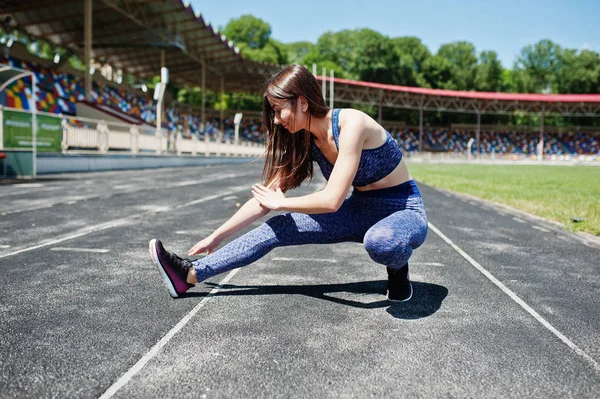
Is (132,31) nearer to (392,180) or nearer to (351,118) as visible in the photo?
(392,180)

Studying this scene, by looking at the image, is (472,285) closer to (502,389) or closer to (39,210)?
(502,389)

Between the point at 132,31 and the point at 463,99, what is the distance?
42843 mm

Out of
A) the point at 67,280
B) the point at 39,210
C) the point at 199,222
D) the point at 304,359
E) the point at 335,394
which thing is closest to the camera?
the point at 335,394

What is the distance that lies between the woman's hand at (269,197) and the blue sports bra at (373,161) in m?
0.41

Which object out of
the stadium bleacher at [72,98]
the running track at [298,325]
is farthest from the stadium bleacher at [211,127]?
the running track at [298,325]

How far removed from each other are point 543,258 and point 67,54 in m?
40.9

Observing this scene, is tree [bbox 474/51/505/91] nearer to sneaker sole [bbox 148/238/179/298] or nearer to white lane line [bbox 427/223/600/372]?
white lane line [bbox 427/223/600/372]

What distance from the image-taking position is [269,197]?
2824mm

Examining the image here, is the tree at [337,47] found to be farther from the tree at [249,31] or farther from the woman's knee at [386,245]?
the woman's knee at [386,245]

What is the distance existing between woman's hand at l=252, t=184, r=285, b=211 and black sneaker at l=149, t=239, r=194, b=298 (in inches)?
26.2

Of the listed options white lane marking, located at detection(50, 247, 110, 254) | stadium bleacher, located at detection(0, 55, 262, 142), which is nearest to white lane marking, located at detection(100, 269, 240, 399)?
white lane marking, located at detection(50, 247, 110, 254)

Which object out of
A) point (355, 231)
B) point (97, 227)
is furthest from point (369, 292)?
point (97, 227)

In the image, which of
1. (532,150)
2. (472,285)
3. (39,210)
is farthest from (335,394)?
(532,150)

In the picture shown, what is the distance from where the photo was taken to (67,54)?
38.1 meters
